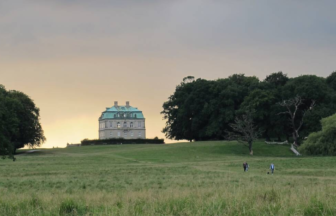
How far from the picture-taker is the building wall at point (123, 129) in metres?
158

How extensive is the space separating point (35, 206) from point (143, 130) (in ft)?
490

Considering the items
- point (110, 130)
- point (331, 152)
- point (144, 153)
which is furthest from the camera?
point (110, 130)

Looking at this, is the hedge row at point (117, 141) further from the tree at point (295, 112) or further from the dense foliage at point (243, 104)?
the tree at point (295, 112)

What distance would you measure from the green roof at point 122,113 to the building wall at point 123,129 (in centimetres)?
125

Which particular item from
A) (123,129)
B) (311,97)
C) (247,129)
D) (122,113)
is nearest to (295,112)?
(311,97)

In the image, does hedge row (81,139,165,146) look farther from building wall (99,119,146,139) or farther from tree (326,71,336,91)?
building wall (99,119,146,139)

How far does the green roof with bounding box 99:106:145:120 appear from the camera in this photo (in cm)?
15991

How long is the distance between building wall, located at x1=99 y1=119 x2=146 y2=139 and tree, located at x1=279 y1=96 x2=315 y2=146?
269ft

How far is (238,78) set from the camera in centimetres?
10062

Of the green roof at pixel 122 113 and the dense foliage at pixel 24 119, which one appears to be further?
the green roof at pixel 122 113

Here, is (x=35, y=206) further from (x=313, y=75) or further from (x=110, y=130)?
(x=110, y=130)

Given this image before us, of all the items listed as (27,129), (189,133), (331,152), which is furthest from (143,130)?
(331,152)

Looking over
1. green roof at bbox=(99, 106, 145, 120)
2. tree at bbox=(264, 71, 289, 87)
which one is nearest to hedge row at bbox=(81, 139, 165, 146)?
tree at bbox=(264, 71, 289, 87)

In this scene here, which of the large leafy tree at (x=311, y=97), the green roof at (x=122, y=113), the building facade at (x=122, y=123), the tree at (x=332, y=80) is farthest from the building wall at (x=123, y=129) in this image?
the large leafy tree at (x=311, y=97)
